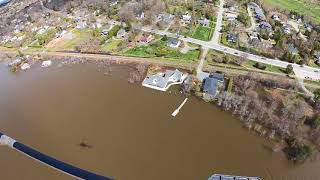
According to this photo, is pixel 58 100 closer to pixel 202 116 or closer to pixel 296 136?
pixel 202 116

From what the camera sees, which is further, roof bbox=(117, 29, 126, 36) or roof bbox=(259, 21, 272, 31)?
roof bbox=(259, 21, 272, 31)

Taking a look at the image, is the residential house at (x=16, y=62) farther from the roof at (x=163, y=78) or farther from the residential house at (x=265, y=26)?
the residential house at (x=265, y=26)

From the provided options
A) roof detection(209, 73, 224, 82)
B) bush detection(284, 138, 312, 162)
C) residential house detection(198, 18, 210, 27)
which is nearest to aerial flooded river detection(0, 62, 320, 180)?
bush detection(284, 138, 312, 162)

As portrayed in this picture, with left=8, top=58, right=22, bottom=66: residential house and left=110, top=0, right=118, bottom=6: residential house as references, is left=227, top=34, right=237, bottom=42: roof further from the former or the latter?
left=8, top=58, right=22, bottom=66: residential house

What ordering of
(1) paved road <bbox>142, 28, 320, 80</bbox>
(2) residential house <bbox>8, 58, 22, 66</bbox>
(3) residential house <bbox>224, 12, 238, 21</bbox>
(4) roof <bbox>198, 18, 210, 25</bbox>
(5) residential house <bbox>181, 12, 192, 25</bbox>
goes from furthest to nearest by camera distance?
(3) residential house <bbox>224, 12, 238, 21</bbox> < (5) residential house <bbox>181, 12, 192, 25</bbox> < (4) roof <bbox>198, 18, 210, 25</bbox> < (2) residential house <bbox>8, 58, 22, 66</bbox> < (1) paved road <bbox>142, 28, 320, 80</bbox>

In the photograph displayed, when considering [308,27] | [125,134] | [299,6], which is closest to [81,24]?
[125,134]

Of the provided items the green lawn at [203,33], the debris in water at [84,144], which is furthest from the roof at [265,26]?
the debris in water at [84,144]
